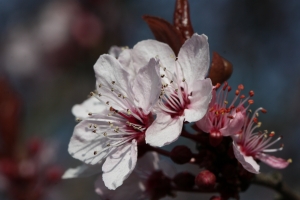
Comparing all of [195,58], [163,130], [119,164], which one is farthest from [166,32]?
[119,164]

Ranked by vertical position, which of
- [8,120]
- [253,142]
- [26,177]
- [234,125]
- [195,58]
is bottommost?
[26,177]

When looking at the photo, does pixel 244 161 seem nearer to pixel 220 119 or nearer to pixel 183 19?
pixel 220 119

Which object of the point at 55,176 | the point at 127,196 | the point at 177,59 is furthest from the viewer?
the point at 55,176

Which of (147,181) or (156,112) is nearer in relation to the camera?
(156,112)

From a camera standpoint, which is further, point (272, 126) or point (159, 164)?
point (272, 126)

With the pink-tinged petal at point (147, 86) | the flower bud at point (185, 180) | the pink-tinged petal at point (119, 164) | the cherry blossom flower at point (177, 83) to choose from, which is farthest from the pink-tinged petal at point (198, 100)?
the flower bud at point (185, 180)

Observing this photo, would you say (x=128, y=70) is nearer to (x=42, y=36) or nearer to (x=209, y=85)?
(x=209, y=85)

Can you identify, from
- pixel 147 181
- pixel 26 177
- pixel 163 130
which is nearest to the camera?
pixel 163 130

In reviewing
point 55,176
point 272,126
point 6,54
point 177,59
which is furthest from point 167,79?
point 6,54
